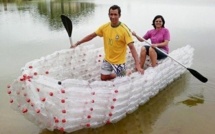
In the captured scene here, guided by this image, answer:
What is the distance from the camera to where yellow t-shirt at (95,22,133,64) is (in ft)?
16.9

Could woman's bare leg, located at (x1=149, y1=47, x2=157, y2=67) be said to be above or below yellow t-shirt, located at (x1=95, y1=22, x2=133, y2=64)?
below

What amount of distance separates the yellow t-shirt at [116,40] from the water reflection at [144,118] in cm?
105

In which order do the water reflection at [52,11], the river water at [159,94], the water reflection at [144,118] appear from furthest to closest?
the water reflection at [52,11] < the river water at [159,94] < the water reflection at [144,118]

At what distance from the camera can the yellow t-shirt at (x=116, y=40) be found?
5145mm

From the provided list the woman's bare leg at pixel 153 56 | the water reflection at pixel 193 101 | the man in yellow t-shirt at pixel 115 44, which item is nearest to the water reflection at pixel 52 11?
the woman's bare leg at pixel 153 56

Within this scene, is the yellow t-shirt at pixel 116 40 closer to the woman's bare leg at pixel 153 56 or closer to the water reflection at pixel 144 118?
the water reflection at pixel 144 118

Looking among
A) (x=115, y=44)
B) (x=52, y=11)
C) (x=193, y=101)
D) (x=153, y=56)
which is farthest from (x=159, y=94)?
(x=52, y=11)

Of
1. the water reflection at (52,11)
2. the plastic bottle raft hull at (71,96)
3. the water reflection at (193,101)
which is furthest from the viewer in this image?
the water reflection at (52,11)

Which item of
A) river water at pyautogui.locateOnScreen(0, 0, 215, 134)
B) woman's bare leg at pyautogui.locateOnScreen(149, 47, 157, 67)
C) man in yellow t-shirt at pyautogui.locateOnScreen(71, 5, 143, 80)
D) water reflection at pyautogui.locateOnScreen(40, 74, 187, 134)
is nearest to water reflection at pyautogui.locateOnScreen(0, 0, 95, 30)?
river water at pyautogui.locateOnScreen(0, 0, 215, 134)

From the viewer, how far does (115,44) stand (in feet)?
17.3

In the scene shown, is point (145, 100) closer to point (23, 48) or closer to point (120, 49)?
point (120, 49)

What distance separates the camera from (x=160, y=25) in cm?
671

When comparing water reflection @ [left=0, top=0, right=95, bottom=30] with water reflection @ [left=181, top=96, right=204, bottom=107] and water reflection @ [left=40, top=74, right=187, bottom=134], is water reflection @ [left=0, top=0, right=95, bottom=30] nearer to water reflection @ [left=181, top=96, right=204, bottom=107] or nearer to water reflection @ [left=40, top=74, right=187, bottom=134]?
water reflection @ [left=40, top=74, right=187, bottom=134]

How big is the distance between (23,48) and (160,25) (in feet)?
18.0
